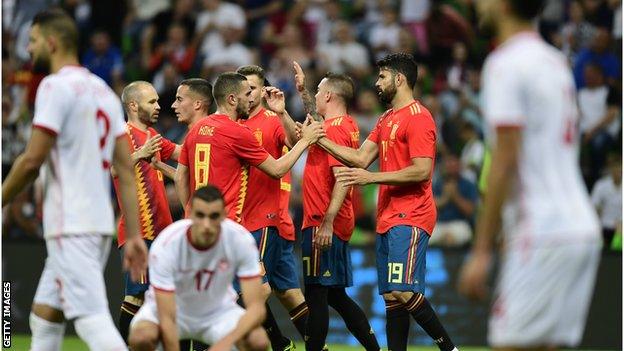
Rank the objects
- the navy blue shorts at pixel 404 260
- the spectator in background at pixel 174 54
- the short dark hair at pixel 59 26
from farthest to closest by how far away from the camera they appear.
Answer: the spectator in background at pixel 174 54, the navy blue shorts at pixel 404 260, the short dark hair at pixel 59 26

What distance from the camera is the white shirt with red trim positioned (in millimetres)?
6891

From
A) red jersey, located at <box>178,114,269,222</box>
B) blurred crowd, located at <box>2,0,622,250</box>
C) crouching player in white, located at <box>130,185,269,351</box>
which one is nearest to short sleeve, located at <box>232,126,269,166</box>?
red jersey, located at <box>178,114,269,222</box>

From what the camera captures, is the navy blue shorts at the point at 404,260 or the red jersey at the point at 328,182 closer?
the navy blue shorts at the point at 404,260

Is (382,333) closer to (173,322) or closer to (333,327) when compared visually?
(333,327)

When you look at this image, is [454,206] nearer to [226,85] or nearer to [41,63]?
[226,85]

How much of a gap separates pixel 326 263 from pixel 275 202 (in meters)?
0.65

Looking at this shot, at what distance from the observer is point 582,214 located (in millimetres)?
5250

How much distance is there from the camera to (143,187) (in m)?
9.38

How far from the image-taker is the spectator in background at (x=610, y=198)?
1315 centimetres

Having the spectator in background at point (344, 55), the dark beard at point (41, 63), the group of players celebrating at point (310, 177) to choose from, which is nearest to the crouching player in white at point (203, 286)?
the dark beard at point (41, 63)

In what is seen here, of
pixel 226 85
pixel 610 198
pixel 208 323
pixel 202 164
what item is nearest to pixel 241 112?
pixel 226 85

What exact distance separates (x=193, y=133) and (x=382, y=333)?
15.1ft

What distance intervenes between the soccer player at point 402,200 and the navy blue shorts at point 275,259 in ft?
2.52

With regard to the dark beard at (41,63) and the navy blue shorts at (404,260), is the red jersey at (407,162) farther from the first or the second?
the dark beard at (41,63)
